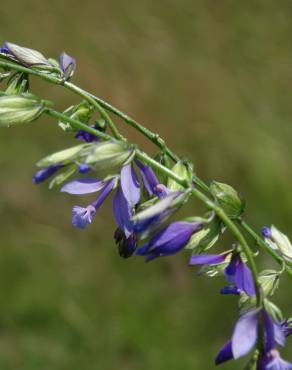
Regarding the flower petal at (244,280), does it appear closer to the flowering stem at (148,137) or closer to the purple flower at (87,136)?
the flowering stem at (148,137)

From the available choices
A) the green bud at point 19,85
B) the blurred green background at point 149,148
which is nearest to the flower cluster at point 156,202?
the green bud at point 19,85

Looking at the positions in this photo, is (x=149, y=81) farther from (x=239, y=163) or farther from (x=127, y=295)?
(x=127, y=295)

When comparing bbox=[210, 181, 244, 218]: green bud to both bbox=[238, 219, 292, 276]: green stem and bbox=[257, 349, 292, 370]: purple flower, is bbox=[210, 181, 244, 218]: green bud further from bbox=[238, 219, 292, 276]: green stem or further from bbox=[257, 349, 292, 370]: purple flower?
bbox=[257, 349, 292, 370]: purple flower

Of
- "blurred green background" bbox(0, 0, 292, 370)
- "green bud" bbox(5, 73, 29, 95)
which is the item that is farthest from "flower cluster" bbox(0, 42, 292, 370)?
"blurred green background" bbox(0, 0, 292, 370)

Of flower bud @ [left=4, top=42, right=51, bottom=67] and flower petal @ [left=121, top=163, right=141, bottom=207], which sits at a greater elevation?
flower bud @ [left=4, top=42, right=51, bottom=67]

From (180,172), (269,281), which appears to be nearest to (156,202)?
(180,172)
